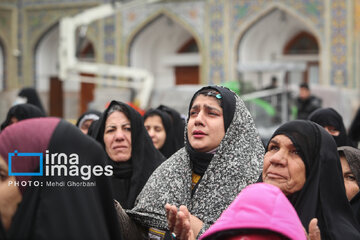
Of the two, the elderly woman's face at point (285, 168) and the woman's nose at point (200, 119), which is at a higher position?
the woman's nose at point (200, 119)

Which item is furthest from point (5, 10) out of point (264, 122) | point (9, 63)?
point (264, 122)

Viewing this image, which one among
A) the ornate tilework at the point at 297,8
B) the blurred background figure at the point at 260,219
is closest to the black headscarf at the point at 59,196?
the blurred background figure at the point at 260,219

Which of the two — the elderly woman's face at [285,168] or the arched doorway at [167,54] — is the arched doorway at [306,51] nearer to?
the arched doorway at [167,54]

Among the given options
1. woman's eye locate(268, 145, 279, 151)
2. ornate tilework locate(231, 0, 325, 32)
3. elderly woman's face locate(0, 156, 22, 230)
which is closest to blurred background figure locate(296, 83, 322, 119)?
ornate tilework locate(231, 0, 325, 32)

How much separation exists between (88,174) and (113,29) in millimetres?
14264

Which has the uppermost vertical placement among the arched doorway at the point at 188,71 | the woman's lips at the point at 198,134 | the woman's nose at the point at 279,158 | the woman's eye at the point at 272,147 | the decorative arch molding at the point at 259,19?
the decorative arch molding at the point at 259,19

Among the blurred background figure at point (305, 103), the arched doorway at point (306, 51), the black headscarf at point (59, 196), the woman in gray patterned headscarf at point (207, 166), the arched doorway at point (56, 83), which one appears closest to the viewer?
the black headscarf at point (59, 196)

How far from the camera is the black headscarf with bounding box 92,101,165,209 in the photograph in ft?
10.1

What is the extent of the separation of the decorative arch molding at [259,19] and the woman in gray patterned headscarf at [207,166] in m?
11.4

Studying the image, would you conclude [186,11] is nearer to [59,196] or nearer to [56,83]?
[56,83]

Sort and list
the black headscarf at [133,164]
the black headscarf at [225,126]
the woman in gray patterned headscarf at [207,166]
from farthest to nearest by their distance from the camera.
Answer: the black headscarf at [133,164] → the black headscarf at [225,126] → the woman in gray patterned headscarf at [207,166]

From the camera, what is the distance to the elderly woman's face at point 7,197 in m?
1.59

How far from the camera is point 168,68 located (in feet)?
55.3

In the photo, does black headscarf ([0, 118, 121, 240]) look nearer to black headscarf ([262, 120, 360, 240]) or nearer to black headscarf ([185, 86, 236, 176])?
black headscarf ([262, 120, 360, 240])
